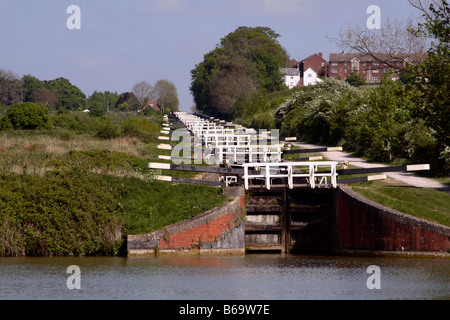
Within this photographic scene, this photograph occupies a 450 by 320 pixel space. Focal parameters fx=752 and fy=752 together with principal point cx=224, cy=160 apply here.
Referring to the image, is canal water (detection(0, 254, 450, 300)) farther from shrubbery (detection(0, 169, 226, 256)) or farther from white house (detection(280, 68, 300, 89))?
white house (detection(280, 68, 300, 89))

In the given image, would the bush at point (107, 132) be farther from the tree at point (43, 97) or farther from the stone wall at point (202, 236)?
the tree at point (43, 97)

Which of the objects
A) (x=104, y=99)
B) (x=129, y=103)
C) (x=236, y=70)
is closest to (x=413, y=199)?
(x=236, y=70)

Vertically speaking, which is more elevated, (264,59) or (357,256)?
(264,59)

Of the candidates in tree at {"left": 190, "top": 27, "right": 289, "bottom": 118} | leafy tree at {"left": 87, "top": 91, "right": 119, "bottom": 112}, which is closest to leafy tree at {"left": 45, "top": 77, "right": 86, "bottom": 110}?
leafy tree at {"left": 87, "top": 91, "right": 119, "bottom": 112}

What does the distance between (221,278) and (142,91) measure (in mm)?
140806

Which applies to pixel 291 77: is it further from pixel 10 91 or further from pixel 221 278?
pixel 221 278

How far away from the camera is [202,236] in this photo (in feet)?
73.0

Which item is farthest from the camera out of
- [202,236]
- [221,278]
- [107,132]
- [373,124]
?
[107,132]

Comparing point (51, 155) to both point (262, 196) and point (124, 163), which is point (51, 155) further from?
point (262, 196)

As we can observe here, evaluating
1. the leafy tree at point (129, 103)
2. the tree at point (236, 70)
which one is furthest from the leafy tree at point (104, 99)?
the tree at point (236, 70)

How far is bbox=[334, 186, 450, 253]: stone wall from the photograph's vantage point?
20578 millimetres
